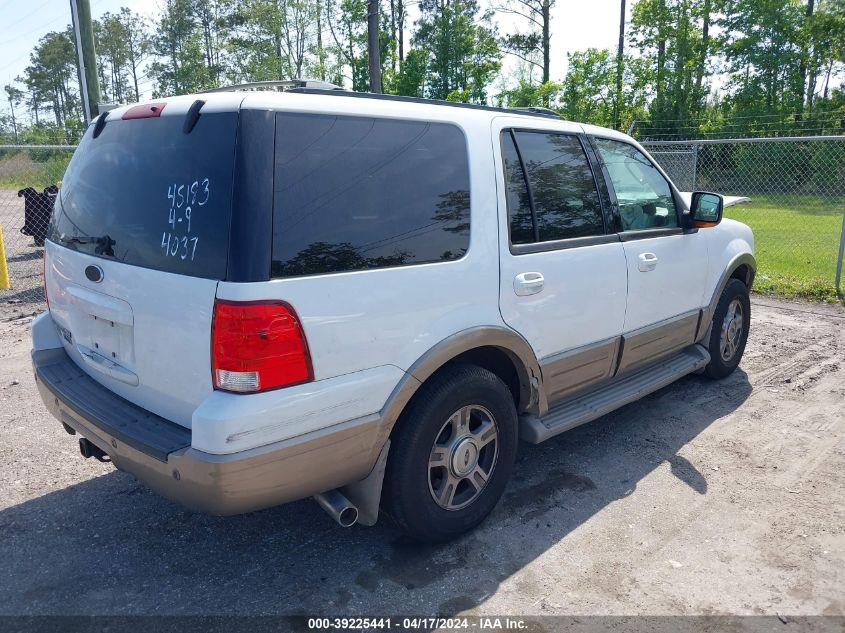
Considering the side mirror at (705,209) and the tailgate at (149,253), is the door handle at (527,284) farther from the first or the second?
the side mirror at (705,209)

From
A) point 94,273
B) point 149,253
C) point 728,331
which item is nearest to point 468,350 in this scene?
point 149,253

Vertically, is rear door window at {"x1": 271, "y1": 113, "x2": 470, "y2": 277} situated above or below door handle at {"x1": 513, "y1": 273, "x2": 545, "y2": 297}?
above

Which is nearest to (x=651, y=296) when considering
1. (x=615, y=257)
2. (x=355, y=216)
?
(x=615, y=257)

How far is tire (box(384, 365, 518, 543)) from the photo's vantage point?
9.25 feet

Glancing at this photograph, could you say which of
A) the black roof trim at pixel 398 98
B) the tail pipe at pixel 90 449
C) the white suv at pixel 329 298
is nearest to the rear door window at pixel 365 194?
the white suv at pixel 329 298

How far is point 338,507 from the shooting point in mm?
2656

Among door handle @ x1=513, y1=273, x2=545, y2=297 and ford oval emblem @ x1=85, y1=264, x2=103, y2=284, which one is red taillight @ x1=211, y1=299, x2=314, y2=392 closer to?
ford oval emblem @ x1=85, y1=264, x2=103, y2=284

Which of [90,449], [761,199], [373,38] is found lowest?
[761,199]

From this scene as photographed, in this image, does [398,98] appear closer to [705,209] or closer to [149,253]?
[149,253]

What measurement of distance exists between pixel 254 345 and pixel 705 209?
3.49 meters

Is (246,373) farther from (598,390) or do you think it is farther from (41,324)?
(598,390)

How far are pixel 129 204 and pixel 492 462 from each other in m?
2.09

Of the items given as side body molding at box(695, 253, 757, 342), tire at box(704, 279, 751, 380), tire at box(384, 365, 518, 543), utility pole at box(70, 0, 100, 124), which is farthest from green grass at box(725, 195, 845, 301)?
utility pole at box(70, 0, 100, 124)

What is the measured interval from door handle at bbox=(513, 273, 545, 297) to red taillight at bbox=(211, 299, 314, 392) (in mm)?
1257
